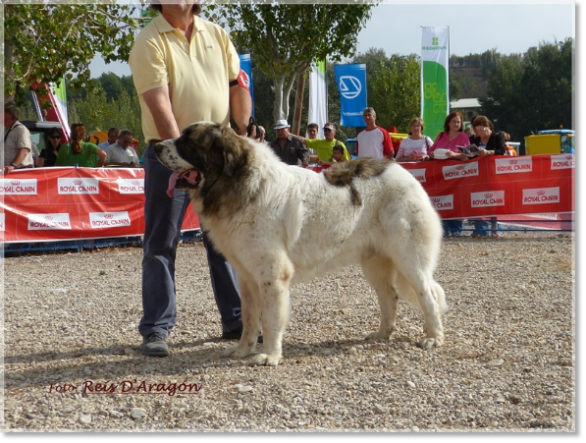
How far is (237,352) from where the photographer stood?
4.98 metres

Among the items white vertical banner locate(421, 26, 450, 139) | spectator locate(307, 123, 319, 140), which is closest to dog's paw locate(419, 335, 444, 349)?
spectator locate(307, 123, 319, 140)

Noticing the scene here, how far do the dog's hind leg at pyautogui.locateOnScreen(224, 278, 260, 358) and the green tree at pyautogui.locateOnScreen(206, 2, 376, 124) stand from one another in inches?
709

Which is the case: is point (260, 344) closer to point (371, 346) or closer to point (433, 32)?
point (371, 346)

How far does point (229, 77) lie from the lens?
532 cm

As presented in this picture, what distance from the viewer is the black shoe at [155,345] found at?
4988 mm

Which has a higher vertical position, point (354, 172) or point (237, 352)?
point (354, 172)

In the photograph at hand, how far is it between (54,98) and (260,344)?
15.1 meters

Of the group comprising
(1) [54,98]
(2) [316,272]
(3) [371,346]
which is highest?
(1) [54,98]

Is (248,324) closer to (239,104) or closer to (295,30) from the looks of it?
(239,104)

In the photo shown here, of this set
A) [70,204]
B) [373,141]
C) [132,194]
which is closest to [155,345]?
[70,204]

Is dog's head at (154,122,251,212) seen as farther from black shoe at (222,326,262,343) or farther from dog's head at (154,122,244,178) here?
black shoe at (222,326,262,343)

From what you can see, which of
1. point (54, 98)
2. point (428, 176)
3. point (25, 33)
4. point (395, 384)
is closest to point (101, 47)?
point (25, 33)

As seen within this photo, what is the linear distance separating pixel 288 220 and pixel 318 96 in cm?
1859

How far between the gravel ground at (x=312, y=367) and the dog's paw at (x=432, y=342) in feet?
0.22
